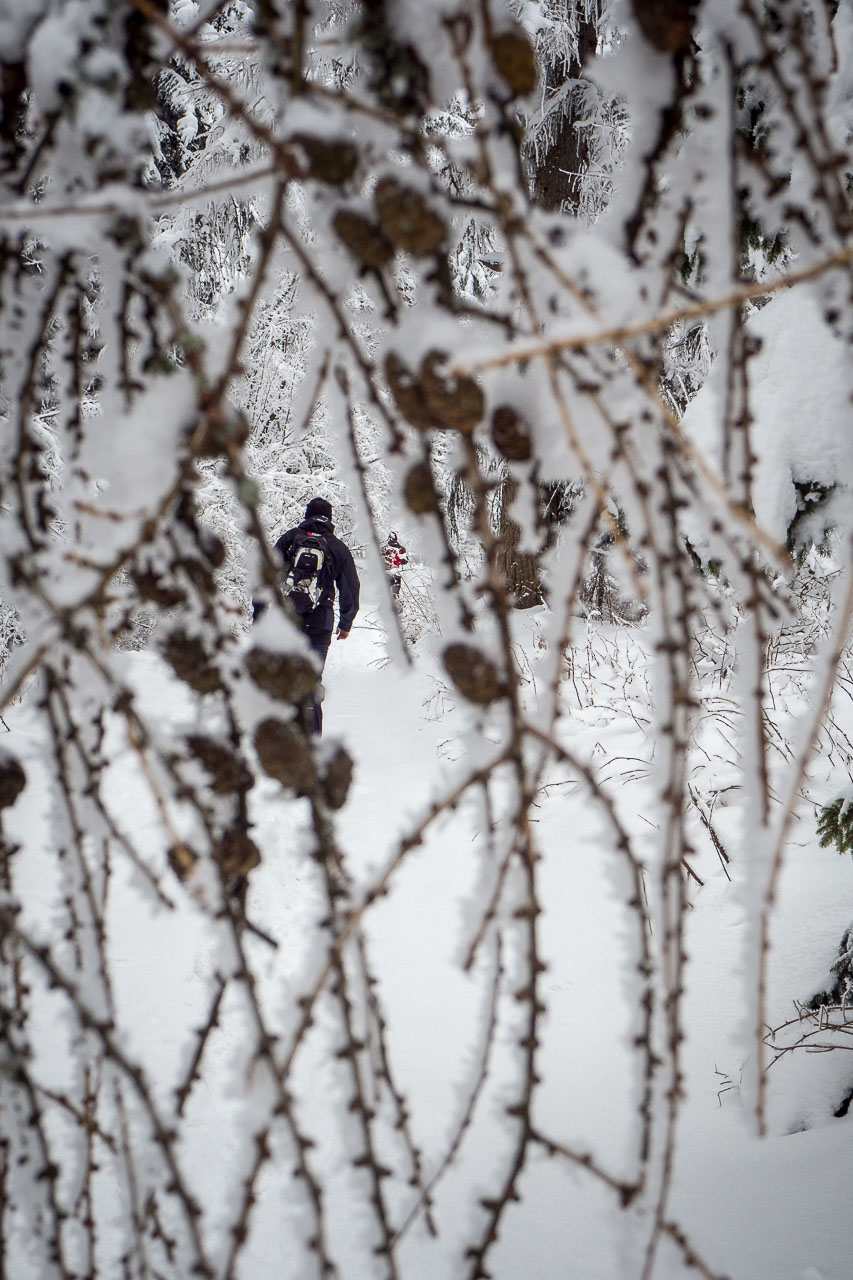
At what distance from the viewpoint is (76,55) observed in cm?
44

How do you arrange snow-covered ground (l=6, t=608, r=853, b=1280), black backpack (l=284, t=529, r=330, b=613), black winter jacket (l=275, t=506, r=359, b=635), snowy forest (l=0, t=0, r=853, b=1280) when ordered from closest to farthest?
snowy forest (l=0, t=0, r=853, b=1280), snow-covered ground (l=6, t=608, r=853, b=1280), black backpack (l=284, t=529, r=330, b=613), black winter jacket (l=275, t=506, r=359, b=635)

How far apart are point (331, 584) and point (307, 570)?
0.23 metres

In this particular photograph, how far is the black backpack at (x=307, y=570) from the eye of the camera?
4.29m

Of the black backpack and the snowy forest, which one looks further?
the black backpack

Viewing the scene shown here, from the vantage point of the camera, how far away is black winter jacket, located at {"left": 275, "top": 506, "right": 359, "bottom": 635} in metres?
4.44

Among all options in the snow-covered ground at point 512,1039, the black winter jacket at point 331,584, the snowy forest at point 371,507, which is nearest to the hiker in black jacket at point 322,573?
the black winter jacket at point 331,584

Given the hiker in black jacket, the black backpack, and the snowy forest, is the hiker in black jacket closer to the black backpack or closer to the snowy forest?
the black backpack

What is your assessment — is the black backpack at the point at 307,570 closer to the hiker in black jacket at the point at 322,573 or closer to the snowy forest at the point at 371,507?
the hiker in black jacket at the point at 322,573

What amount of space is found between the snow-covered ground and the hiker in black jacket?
1210mm

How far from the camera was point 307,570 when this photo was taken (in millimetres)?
4332

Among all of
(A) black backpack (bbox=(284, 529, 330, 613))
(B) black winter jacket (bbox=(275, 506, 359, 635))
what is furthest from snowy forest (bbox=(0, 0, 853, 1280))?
(B) black winter jacket (bbox=(275, 506, 359, 635))

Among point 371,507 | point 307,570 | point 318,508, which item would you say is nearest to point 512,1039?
point 371,507

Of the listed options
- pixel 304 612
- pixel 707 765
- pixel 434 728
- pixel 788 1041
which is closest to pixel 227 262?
pixel 304 612

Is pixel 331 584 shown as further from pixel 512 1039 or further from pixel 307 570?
pixel 512 1039
